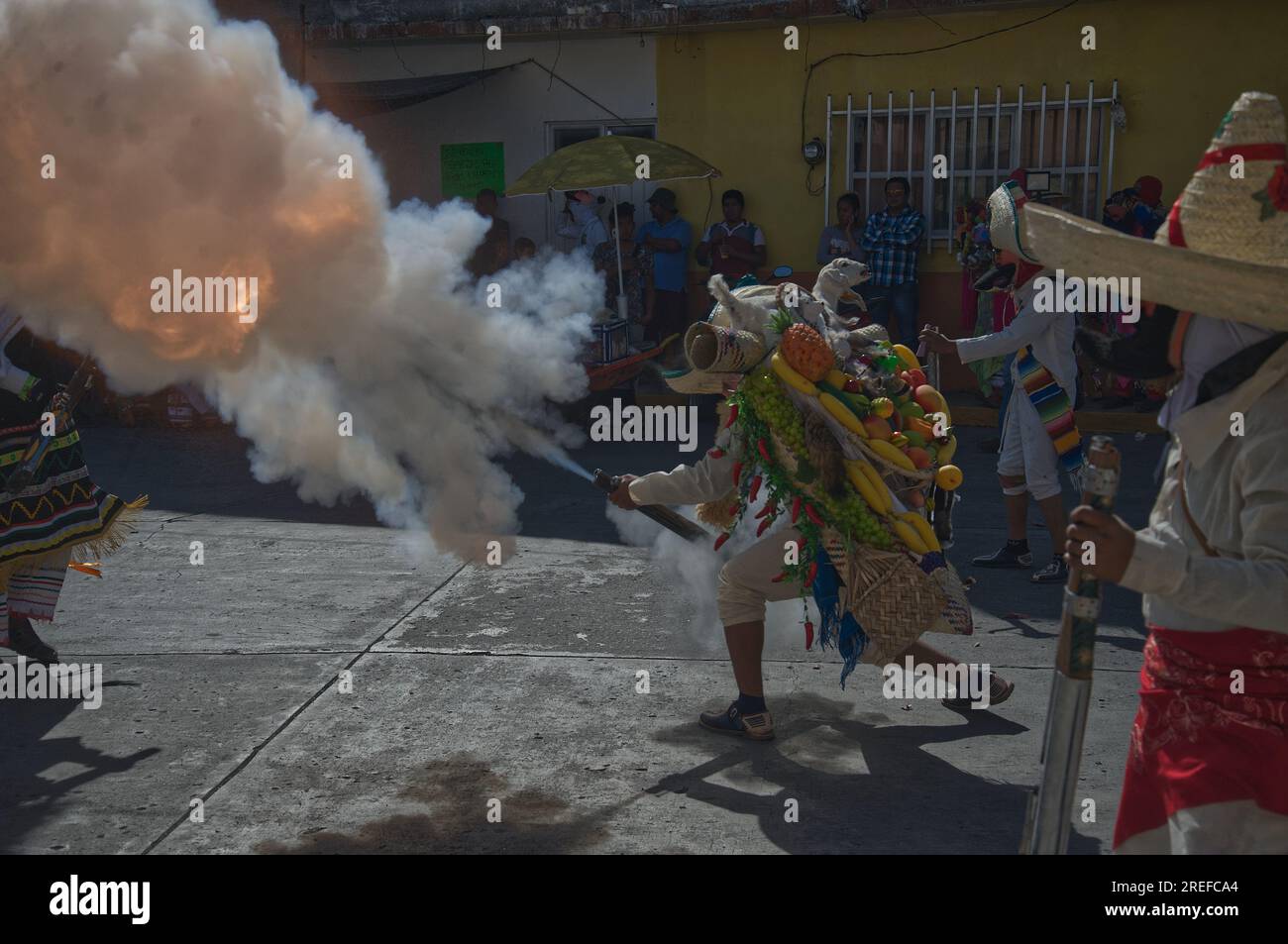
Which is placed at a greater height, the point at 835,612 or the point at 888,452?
the point at 888,452

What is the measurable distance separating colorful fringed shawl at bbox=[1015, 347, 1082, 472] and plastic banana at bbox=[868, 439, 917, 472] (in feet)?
8.30

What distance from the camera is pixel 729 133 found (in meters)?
13.2

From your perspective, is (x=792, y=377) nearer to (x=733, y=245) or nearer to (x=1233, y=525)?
(x=1233, y=525)

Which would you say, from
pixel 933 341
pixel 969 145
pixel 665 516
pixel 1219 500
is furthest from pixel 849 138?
pixel 1219 500

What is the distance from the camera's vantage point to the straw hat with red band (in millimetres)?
2355

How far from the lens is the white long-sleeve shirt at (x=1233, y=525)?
2.32m

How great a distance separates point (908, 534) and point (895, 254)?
8311mm

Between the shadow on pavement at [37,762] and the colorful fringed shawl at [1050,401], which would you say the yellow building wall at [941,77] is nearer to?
the colorful fringed shawl at [1050,401]

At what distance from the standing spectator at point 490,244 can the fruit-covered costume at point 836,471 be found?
8.21 m

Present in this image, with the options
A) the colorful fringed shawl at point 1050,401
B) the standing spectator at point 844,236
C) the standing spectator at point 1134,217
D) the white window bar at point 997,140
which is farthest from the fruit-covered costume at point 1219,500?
the white window bar at point 997,140

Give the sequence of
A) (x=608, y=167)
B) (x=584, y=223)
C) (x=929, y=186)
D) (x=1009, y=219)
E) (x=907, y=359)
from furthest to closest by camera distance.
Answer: (x=584, y=223) < (x=929, y=186) < (x=608, y=167) < (x=1009, y=219) < (x=907, y=359)

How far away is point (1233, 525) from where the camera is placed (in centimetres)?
246

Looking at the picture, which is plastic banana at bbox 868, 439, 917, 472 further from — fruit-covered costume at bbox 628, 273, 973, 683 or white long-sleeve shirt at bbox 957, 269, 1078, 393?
white long-sleeve shirt at bbox 957, 269, 1078, 393
